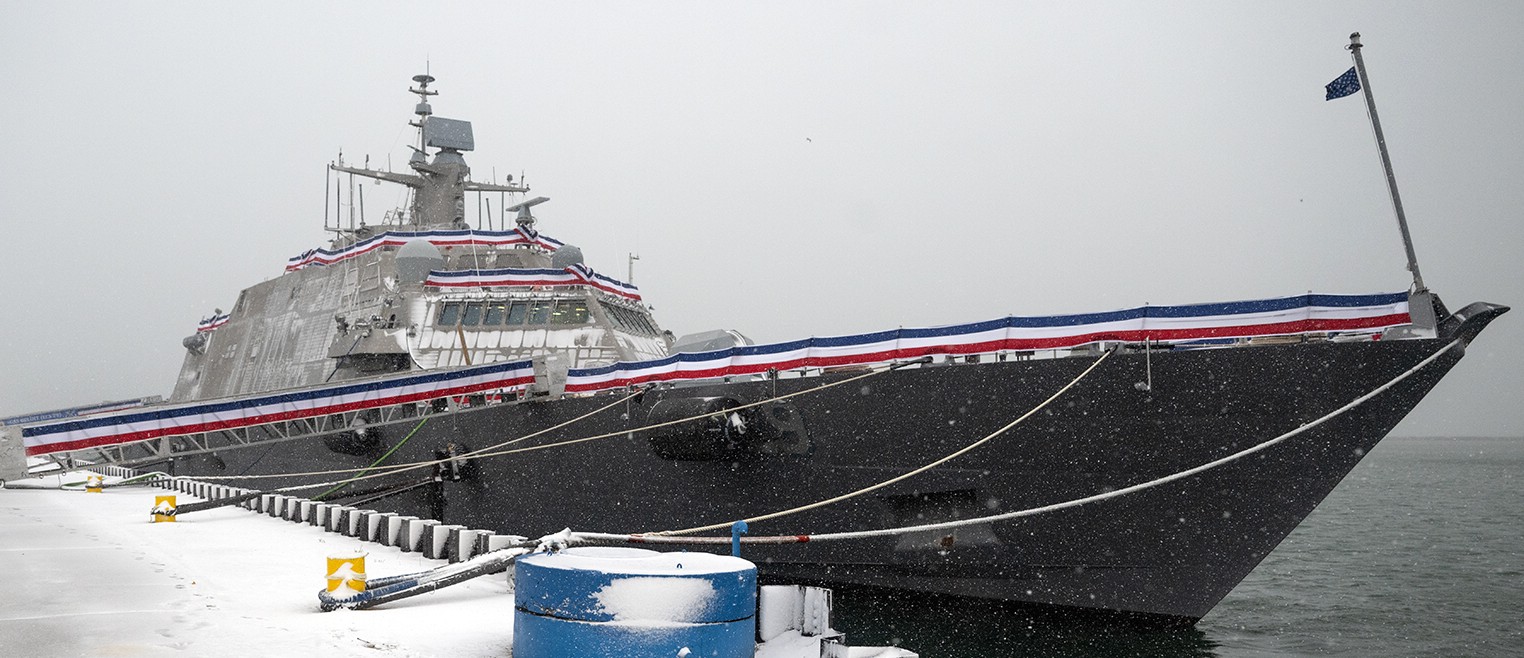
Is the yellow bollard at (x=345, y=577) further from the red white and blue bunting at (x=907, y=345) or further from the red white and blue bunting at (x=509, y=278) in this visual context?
the red white and blue bunting at (x=509, y=278)

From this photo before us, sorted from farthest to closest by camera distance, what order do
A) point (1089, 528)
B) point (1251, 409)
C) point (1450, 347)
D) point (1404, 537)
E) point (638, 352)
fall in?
point (1404, 537)
point (638, 352)
point (1089, 528)
point (1251, 409)
point (1450, 347)

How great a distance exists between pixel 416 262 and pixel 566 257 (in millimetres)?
3072

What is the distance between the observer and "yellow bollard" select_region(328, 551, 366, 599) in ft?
25.3

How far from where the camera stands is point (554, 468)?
15023 millimetres

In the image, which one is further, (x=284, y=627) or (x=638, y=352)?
(x=638, y=352)

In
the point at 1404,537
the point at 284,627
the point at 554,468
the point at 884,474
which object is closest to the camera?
the point at 284,627

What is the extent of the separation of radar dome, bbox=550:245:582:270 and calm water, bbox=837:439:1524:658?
11136 millimetres

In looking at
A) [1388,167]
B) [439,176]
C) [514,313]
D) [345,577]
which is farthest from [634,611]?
[439,176]

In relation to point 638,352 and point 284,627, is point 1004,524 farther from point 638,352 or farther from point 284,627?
point 638,352

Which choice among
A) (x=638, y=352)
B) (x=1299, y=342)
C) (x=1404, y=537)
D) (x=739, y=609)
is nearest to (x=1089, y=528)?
(x=1299, y=342)

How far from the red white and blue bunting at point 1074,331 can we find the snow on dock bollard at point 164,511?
27.3 ft

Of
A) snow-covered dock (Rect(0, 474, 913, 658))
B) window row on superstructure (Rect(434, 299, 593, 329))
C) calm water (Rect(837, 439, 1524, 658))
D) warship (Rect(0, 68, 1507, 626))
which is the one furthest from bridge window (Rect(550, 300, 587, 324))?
calm water (Rect(837, 439, 1524, 658))

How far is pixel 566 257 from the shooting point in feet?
70.0

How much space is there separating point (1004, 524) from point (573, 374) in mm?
7180
